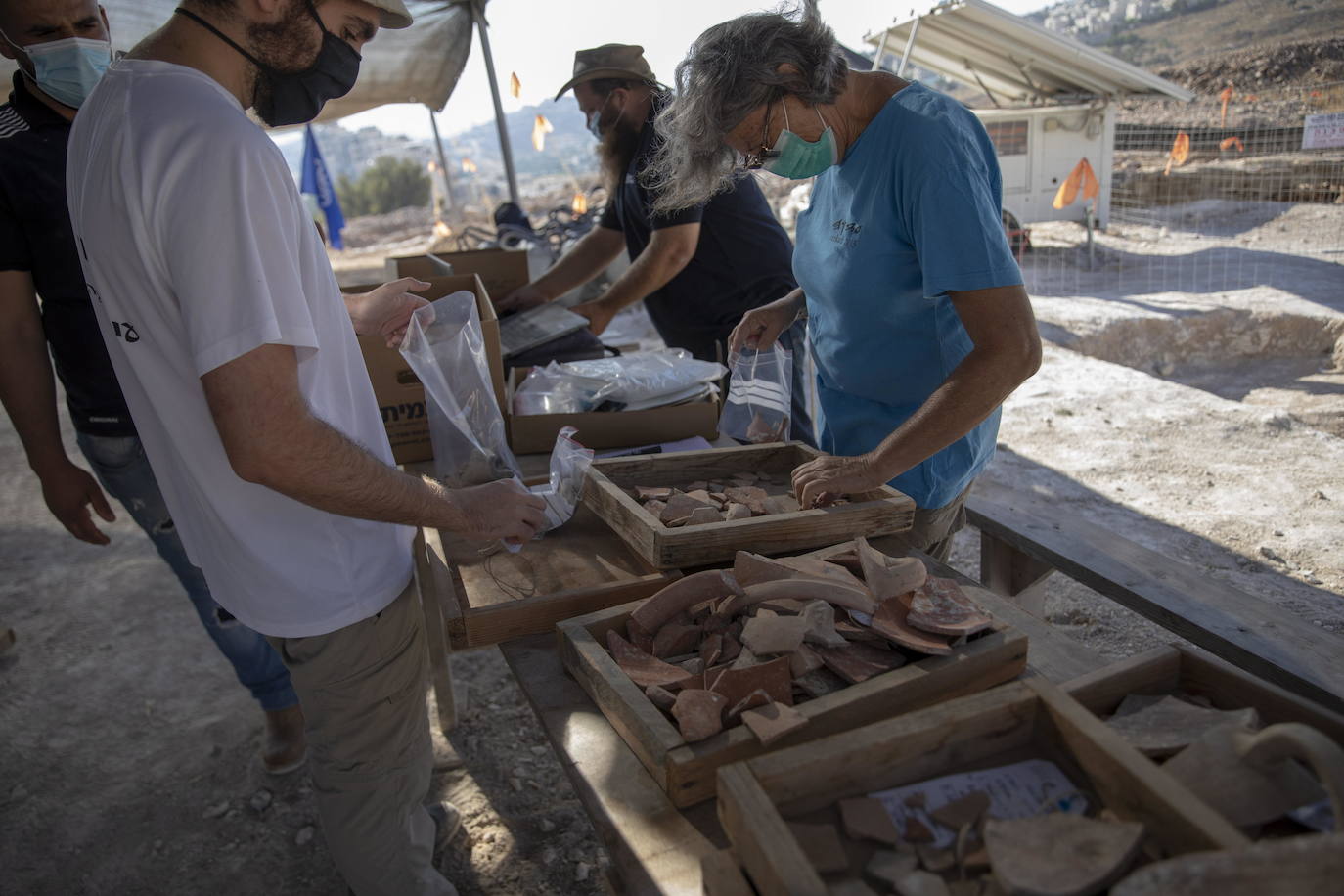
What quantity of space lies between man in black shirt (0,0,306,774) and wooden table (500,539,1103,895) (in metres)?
1.68

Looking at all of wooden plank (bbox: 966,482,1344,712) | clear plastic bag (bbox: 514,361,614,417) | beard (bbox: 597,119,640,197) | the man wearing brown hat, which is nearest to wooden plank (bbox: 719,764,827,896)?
wooden plank (bbox: 966,482,1344,712)

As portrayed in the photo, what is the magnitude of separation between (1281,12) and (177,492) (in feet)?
52.6

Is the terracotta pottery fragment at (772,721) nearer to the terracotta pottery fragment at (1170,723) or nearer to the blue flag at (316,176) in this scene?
the terracotta pottery fragment at (1170,723)

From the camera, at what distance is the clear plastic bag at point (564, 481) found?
191cm

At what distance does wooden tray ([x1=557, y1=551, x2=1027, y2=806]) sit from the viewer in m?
1.07

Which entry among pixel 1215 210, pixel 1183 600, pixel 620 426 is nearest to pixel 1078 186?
pixel 1215 210

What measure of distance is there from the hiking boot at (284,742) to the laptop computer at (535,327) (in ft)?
4.94

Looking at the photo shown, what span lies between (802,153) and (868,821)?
1.47m

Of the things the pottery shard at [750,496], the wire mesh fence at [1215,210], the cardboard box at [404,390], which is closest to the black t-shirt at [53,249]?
the cardboard box at [404,390]

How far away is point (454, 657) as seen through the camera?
12.1ft

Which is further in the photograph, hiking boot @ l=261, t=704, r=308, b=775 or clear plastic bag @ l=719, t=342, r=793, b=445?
hiking boot @ l=261, t=704, r=308, b=775

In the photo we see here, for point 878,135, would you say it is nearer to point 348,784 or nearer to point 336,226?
point 348,784

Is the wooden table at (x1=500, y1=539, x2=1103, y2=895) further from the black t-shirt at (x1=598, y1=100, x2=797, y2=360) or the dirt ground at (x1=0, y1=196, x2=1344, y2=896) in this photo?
the black t-shirt at (x1=598, y1=100, x2=797, y2=360)

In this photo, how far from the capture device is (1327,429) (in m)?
5.69
